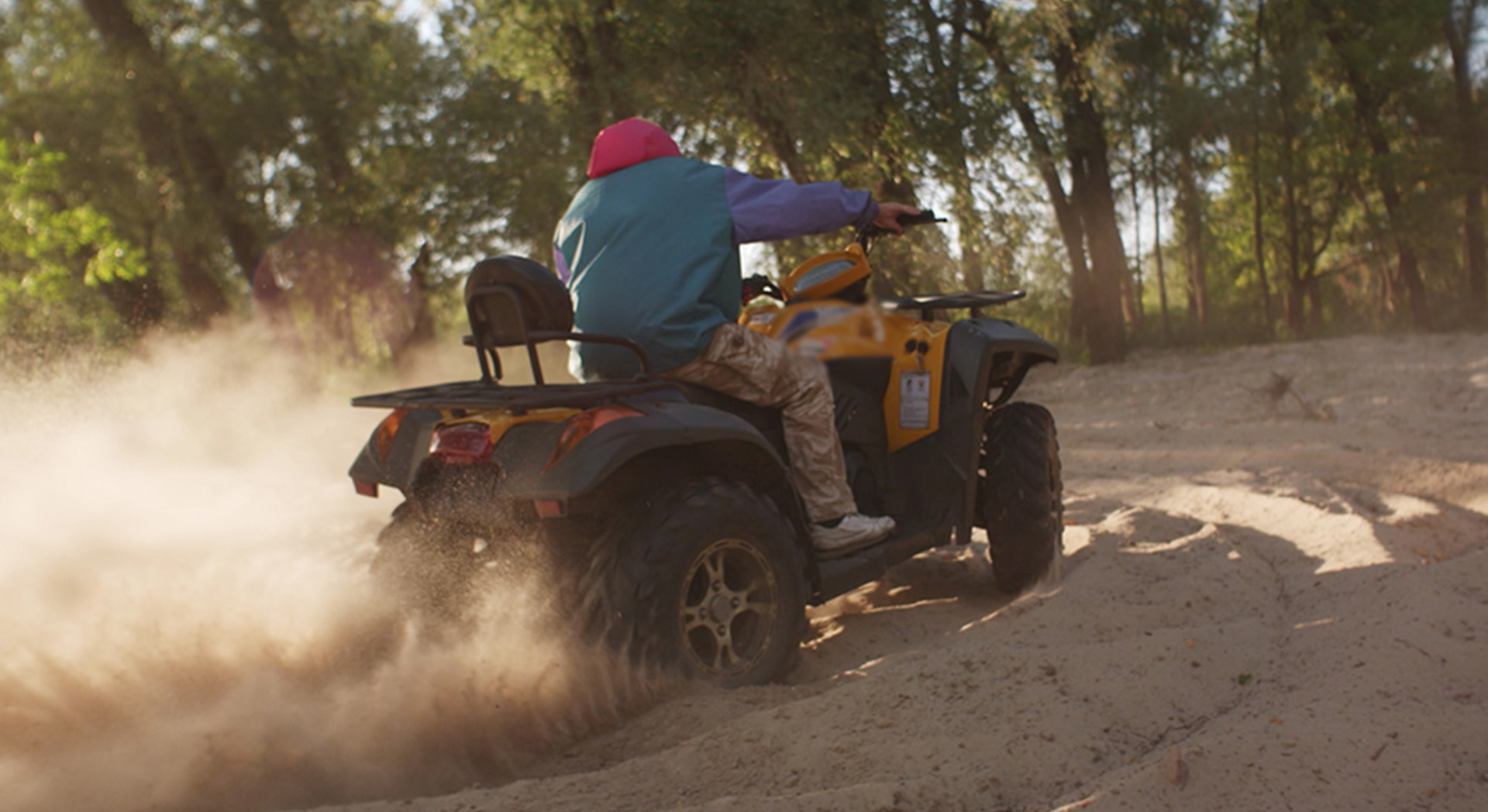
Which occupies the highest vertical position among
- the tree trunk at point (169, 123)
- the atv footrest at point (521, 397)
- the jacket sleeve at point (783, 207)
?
the tree trunk at point (169, 123)

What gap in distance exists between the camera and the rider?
9.92ft

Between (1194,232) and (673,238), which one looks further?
(1194,232)

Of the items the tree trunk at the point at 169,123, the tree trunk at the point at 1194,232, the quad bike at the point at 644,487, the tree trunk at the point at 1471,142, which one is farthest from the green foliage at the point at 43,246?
the tree trunk at the point at 1471,142

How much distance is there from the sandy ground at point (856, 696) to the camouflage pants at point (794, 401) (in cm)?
62

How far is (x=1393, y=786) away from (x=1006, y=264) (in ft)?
31.0

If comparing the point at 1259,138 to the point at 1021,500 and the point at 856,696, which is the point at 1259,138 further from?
the point at 856,696

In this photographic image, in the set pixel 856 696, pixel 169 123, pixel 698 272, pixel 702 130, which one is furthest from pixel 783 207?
pixel 169 123

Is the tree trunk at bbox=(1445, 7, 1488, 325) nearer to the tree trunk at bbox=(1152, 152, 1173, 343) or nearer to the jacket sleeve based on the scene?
the tree trunk at bbox=(1152, 152, 1173, 343)

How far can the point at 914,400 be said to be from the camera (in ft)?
14.7

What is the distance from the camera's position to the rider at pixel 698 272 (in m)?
3.02

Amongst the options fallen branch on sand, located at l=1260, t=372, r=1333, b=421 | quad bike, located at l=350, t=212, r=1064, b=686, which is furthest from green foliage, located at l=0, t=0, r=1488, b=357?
quad bike, located at l=350, t=212, r=1064, b=686

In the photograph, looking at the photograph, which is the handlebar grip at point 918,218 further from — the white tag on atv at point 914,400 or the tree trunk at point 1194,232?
the tree trunk at point 1194,232

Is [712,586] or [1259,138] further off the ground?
[1259,138]

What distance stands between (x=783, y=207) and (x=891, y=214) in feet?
2.80
